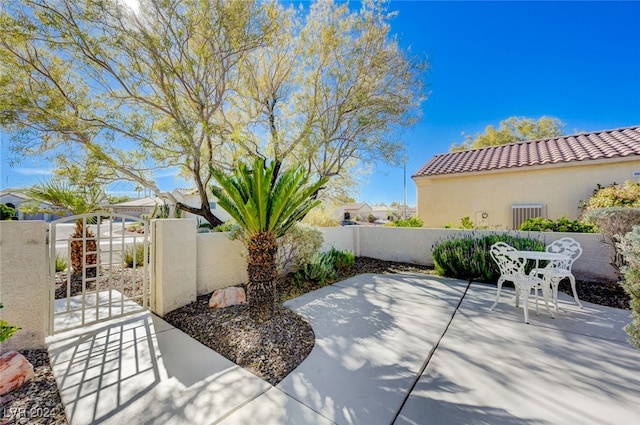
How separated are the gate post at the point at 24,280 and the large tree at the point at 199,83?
4180 millimetres

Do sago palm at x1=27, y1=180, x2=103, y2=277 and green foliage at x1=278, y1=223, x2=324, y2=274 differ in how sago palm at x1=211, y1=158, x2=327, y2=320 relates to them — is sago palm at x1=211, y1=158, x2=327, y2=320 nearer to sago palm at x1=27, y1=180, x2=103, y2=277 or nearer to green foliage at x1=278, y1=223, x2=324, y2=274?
green foliage at x1=278, y1=223, x2=324, y2=274

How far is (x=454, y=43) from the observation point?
931 cm

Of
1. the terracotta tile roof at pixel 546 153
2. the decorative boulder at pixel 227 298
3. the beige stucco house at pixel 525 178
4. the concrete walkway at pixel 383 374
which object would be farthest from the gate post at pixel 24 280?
the terracotta tile roof at pixel 546 153

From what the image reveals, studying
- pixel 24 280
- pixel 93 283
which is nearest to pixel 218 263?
pixel 24 280

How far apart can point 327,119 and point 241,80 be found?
326 cm

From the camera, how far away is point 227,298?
216 inches

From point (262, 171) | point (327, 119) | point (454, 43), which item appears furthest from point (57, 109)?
point (454, 43)

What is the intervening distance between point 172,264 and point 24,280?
2.01 meters

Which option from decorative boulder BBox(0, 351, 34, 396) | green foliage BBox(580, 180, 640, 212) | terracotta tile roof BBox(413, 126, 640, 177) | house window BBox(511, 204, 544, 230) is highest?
terracotta tile roof BBox(413, 126, 640, 177)

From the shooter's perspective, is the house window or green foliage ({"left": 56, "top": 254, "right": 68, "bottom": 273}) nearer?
green foliage ({"left": 56, "top": 254, "right": 68, "bottom": 273})

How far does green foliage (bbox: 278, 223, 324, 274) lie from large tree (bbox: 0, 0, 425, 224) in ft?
9.09

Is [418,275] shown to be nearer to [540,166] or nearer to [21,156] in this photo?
[540,166]

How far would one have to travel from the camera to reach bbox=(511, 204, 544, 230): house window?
1120 centimetres


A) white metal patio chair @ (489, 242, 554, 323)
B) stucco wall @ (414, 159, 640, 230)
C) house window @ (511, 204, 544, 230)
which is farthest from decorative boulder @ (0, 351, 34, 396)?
house window @ (511, 204, 544, 230)
